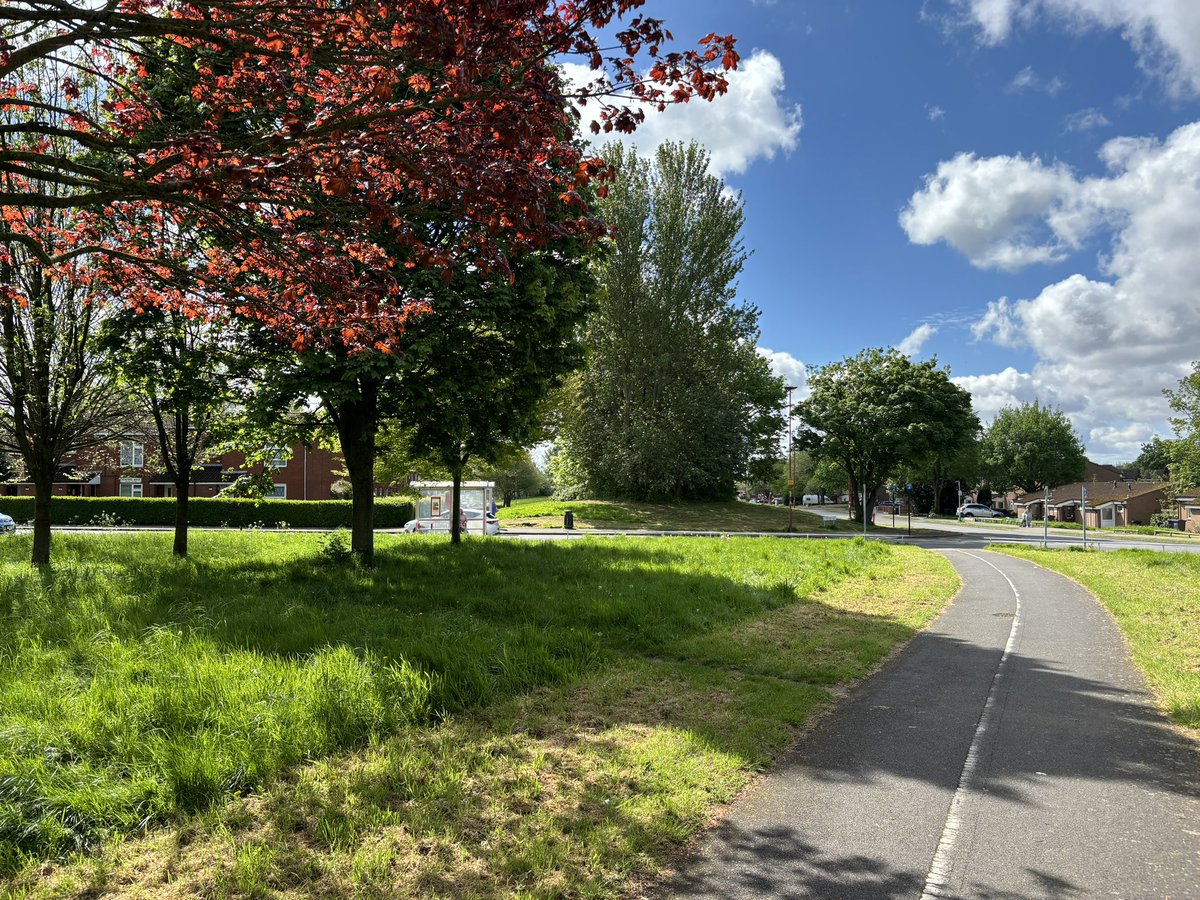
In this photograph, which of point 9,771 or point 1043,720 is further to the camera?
point 1043,720

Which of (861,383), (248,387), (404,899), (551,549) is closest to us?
(404,899)

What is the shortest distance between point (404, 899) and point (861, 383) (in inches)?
1840

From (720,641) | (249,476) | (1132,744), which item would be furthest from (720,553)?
(1132,744)

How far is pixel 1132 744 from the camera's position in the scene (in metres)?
5.96

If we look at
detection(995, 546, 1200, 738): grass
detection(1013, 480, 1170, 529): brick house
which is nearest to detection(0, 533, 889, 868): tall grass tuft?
detection(995, 546, 1200, 738): grass

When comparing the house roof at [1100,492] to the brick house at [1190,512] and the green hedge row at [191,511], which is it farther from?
the green hedge row at [191,511]

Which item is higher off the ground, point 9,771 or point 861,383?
point 861,383

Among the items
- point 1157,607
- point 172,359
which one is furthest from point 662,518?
point 172,359

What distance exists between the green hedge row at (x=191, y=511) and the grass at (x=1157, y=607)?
105 feet

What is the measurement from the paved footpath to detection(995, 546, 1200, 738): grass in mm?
297

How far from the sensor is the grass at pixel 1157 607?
24.8ft

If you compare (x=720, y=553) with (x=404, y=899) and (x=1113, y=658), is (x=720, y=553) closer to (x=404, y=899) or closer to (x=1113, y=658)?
(x=1113, y=658)

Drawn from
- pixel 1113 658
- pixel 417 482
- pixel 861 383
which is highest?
pixel 861 383

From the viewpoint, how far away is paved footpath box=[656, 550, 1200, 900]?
378 centimetres
